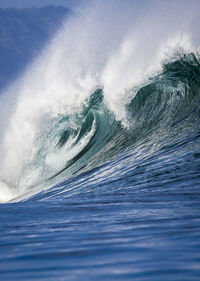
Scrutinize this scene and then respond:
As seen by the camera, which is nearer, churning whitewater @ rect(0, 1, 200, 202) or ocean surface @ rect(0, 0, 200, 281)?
ocean surface @ rect(0, 0, 200, 281)

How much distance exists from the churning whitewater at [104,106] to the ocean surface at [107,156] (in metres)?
0.03

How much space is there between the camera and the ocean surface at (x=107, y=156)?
1.55m

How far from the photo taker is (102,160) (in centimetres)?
638

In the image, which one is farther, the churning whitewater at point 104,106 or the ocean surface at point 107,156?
the churning whitewater at point 104,106

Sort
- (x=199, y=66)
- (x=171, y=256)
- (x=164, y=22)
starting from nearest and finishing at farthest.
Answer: (x=171, y=256) < (x=199, y=66) < (x=164, y=22)

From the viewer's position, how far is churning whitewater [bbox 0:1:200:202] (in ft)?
25.0

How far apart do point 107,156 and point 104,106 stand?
252 cm

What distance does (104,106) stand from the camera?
8.85 metres

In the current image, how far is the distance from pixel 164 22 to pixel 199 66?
8.86ft

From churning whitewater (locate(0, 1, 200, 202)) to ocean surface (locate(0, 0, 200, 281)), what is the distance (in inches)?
1.2

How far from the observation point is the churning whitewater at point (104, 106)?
299 inches

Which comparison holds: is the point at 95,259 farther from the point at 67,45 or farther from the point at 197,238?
the point at 67,45

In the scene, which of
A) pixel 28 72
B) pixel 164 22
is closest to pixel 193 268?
pixel 164 22

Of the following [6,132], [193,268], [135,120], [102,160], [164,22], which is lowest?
[193,268]
